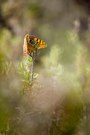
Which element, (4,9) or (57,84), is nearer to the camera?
(57,84)

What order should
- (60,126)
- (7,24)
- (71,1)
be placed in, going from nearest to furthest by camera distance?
(60,126)
(7,24)
(71,1)

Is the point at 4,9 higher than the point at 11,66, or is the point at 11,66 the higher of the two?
the point at 4,9

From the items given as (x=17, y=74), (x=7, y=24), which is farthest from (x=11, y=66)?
(x=7, y=24)

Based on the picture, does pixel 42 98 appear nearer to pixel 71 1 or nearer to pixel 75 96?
pixel 75 96

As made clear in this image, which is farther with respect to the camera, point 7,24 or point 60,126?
point 7,24

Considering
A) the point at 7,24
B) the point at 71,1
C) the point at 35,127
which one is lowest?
the point at 35,127

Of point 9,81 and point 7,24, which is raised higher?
point 7,24

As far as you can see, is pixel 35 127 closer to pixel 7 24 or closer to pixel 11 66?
pixel 11 66

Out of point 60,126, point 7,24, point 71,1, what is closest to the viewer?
point 60,126

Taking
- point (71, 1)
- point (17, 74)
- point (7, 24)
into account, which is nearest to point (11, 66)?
point (17, 74)
